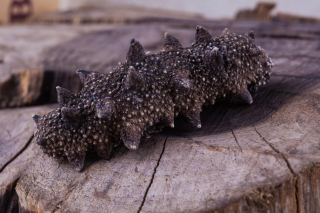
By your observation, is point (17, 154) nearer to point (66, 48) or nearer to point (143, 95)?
point (143, 95)

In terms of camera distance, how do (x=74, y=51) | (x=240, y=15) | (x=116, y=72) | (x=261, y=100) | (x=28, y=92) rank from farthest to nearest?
(x=240, y=15)
(x=74, y=51)
(x=28, y=92)
(x=261, y=100)
(x=116, y=72)

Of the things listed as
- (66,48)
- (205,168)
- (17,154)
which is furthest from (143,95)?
(66,48)

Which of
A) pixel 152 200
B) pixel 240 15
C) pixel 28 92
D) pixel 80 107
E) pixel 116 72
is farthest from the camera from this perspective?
pixel 240 15

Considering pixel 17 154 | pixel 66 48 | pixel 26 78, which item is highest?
pixel 66 48

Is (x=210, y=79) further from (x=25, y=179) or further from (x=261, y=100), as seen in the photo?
(x=25, y=179)

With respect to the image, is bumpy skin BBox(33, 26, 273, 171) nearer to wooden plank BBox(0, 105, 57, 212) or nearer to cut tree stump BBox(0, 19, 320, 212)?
cut tree stump BBox(0, 19, 320, 212)

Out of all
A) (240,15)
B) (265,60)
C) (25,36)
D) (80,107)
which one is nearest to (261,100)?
(265,60)
